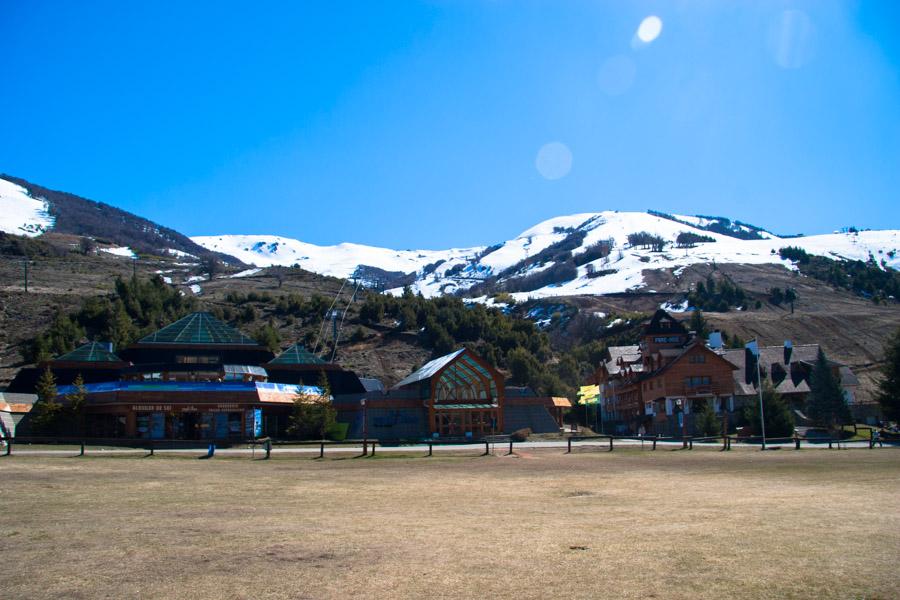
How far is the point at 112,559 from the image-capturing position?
14.6m

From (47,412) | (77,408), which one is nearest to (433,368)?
(77,408)

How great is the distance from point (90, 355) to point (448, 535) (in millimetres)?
69315

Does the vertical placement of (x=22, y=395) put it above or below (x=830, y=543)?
above

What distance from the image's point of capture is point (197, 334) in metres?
78.9

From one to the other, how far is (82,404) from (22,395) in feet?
30.1

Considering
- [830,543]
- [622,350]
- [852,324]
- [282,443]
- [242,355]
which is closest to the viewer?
[830,543]

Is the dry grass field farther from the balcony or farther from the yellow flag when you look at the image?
the yellow flag

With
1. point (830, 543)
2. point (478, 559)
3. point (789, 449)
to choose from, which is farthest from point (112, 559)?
point (789, 449)

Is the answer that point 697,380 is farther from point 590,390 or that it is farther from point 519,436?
point 590,390

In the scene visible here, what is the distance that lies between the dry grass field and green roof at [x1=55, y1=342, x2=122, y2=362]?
46696mm

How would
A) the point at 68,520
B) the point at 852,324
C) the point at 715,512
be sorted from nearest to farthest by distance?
the point at 68,520, the point at 715,512, the point at 852,324

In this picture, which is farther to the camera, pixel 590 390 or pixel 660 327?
pixel 590 390

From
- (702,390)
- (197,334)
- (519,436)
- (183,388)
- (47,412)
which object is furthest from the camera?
(702,390)

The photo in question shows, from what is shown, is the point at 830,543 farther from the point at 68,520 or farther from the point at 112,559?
the point at 68,520
